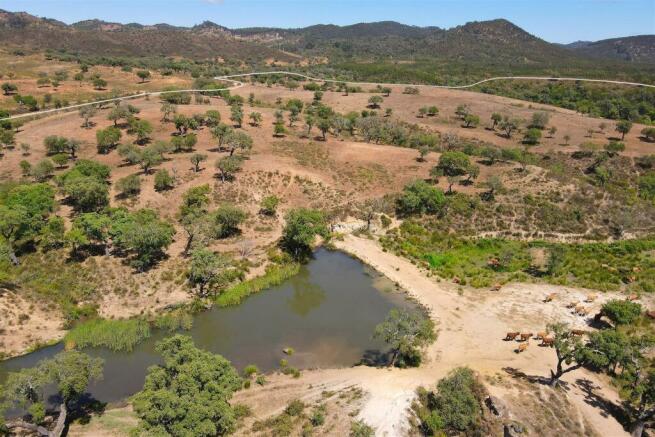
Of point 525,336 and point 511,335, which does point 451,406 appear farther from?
point 525,336

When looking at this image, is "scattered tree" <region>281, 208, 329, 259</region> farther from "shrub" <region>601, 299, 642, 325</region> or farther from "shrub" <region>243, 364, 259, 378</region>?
"shrub" <region>601, 299, 642, 325</region>

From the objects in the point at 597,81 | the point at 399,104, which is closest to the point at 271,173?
the point at 399,104

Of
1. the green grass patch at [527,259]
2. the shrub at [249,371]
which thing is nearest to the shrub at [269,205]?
the green grass patch at [527,259]

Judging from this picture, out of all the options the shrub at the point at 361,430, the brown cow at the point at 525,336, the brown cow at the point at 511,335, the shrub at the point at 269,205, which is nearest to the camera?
the shrub at the point at 361,430

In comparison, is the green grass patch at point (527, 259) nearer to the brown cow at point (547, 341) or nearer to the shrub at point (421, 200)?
the shrub at point (421, 200)

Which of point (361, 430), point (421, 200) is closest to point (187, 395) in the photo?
point (361, 430)

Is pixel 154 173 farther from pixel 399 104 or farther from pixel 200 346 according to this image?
pixel 399 104

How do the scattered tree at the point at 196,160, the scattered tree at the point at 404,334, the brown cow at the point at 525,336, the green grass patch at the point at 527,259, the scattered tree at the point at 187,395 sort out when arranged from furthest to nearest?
the scattered tree at the point at 196,160 < the green grass patch at the point at 527,259 < the brown cow at the point at 525,336 < the scattered tree at the point at 404,334 < the scattered tree at the point at 187,395
